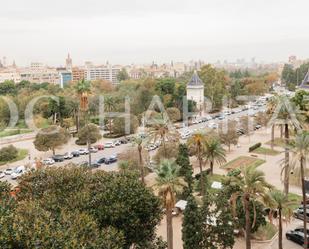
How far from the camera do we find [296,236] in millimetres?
20078

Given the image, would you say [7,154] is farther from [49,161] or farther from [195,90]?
[195,90]

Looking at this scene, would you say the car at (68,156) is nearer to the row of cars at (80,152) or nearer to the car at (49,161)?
the row of cars at (80,152)

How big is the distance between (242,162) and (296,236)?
1603 cm

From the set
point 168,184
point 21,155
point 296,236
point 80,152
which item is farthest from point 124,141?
point 168,184

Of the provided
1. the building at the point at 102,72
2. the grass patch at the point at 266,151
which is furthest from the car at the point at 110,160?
the building at the point at 102,72

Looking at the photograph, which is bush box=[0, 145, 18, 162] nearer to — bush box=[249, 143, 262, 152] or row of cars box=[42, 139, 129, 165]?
row of cars box=[42, 139, 129, 165]

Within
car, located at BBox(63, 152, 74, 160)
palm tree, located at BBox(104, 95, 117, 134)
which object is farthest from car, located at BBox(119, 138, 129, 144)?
palm tree, located at BBox(104, 95, 117, 134)

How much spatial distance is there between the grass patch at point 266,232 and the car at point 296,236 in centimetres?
90

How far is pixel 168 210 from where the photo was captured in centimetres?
1712

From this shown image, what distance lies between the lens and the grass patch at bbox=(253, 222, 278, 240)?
20.7 m

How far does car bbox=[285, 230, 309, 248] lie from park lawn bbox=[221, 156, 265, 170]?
13.6m

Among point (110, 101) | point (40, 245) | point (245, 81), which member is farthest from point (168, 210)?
point (245, 81)

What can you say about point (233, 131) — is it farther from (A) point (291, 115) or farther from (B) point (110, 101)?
(B) point (110, 101)

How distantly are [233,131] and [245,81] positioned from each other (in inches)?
1921
